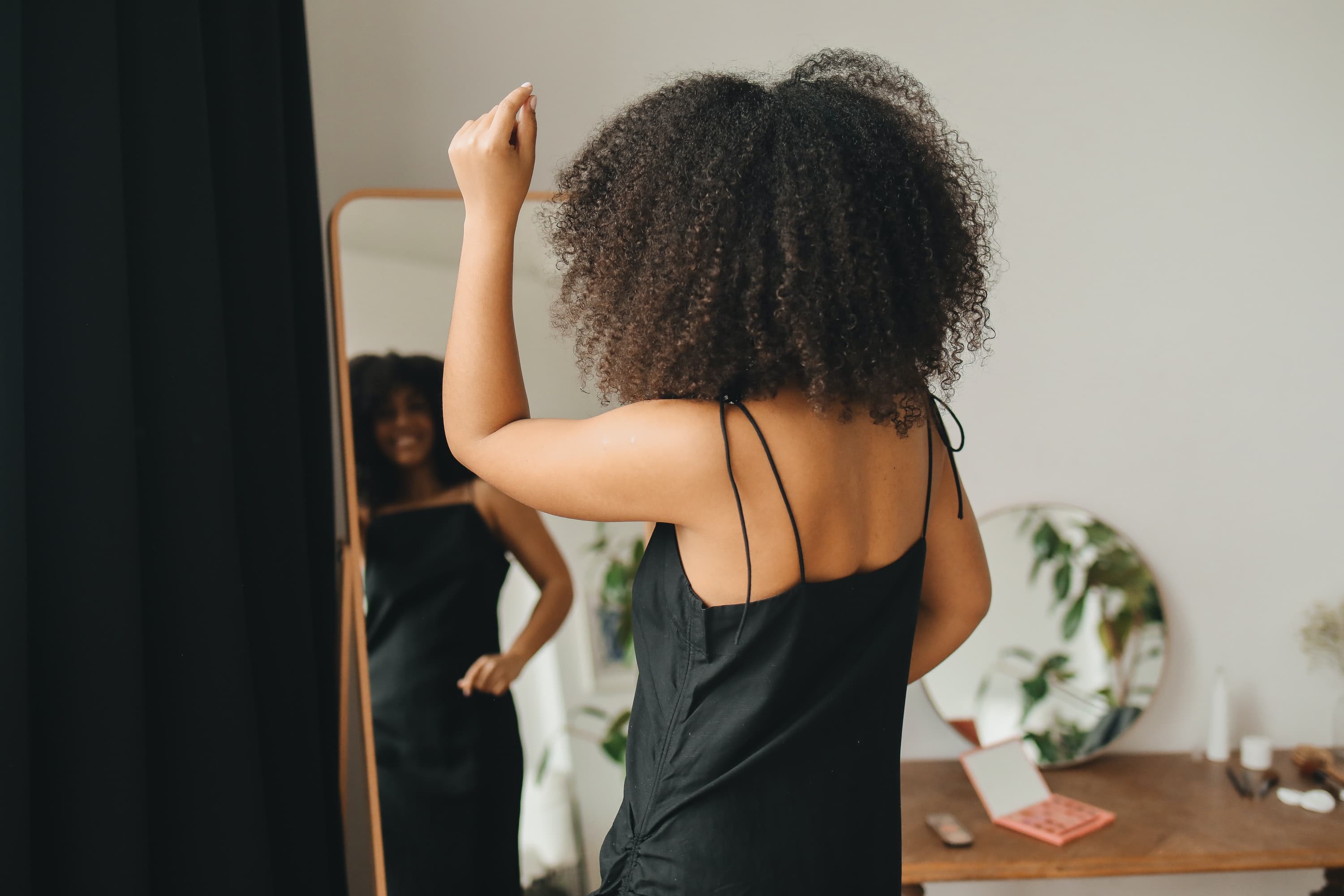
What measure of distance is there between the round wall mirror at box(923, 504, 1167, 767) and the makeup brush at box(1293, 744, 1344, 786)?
29 centimetres

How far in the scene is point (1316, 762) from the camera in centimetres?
180

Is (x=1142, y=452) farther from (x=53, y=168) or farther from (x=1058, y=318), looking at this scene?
(x=53, y=168)

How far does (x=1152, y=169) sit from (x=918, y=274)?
1438mm

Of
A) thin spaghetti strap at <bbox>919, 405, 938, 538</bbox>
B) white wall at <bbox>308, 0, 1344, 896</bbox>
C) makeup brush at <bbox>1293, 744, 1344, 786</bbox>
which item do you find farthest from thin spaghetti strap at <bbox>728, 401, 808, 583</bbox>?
makeup brush at <bbox>1293, 744, 1344, 786</bbox>

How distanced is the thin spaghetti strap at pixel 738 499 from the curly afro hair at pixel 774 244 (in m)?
0.02

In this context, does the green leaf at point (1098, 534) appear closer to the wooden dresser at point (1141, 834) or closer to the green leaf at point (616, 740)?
the wooden dresser at point (1141, 834)

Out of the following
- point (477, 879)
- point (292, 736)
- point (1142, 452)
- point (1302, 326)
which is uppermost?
point (1302, 326)

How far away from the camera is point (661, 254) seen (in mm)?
712

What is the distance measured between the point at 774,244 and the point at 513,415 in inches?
10.0

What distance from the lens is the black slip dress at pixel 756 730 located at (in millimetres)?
742

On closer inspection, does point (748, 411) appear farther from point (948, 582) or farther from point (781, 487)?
point (948, 582)

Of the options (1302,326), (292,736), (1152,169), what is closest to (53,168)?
(292,736)

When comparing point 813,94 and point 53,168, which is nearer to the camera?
point 813,94

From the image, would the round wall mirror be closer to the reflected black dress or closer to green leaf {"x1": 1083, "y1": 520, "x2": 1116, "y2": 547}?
green leaf {"x1": 1083, "y1": 520, "x2": 1116, "y2": 547}
